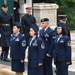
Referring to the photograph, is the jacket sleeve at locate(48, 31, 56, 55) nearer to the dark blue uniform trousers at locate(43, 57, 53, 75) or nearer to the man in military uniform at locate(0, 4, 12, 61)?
the dark blue uniform trousers at locate(43, 57, 53, 75)

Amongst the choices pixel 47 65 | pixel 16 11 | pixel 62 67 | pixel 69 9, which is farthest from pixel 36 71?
pixel 69 9

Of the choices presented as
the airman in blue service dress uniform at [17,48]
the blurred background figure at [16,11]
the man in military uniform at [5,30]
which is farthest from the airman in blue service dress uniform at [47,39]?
the blurred background figure at [16,11]

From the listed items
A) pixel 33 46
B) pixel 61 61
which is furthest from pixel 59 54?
pixel 33 46

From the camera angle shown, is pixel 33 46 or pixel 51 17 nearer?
pixel 33 46

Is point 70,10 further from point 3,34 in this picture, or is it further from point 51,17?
point 3,34

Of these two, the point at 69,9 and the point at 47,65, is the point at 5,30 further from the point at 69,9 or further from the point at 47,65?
the point at 69,9

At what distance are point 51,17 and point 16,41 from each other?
1093cm

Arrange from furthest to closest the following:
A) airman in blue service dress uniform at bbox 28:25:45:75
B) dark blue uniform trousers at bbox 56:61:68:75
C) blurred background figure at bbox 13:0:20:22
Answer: blurred background figure at bbox 13:0:20:22, dark blue uniform trousers at bbox 56:61:68:75, airman in blue service dress uniform at bbox 28:25:45:75

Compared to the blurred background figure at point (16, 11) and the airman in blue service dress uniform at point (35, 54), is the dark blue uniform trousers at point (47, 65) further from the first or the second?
the blurred background figure at point (16, 11)

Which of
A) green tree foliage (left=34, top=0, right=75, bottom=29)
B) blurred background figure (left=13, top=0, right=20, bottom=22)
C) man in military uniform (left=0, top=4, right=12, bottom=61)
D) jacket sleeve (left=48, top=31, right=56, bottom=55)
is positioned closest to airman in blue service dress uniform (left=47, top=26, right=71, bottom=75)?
jacket sleeve (left=48, top=31, right=56, bottom=55)

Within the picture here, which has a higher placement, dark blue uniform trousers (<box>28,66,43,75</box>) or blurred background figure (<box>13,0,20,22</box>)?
blurred background figure (<box>13,0,20,22</box>)

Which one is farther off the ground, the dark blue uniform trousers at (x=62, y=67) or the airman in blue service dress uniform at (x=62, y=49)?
the airman in blue service dress uniform at (x=62, y=49)

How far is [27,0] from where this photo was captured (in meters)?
20.4

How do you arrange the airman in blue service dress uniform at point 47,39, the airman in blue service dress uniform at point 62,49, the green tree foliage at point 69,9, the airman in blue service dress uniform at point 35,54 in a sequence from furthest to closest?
the green tree foliage at point 69,9 → the airman in blue service dress uniform at point 47,39 → the airman in blue service dress uniform at point 62,49 → the airman in blue service dress uniform at point 35,54
